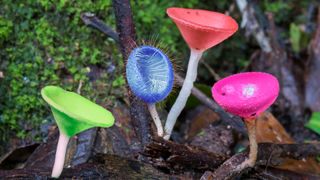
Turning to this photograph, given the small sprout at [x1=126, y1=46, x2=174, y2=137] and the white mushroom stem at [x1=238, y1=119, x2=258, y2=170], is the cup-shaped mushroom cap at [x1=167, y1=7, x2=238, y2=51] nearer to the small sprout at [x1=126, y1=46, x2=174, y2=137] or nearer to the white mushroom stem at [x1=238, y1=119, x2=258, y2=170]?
the small sprout at [x1=126, y1=46, x2=174, y2=137]

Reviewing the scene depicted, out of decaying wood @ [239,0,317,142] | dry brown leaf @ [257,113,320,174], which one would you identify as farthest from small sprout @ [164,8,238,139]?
decaying wood @ [239,0,317,142]

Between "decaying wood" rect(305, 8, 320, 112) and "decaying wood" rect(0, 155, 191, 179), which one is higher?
"decaying wood" rect(0, 155, 191, 179)

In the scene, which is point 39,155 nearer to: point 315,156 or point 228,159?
point 228,159

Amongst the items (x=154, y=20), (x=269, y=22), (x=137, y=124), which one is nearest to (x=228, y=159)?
(x=137, y=124)

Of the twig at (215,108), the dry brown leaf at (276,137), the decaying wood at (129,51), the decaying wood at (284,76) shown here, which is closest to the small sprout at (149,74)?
the decaying wood at (129,51)

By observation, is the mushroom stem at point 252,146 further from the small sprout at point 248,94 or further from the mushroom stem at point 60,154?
the mushroom stem at point 60,154

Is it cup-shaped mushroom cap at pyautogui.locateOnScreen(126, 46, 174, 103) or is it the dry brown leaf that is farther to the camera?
the dry brown leaf

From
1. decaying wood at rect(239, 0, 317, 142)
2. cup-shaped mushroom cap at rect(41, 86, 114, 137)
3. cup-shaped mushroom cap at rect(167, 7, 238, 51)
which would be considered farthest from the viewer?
decaying wood at rect(239, 0, 317, 142)
